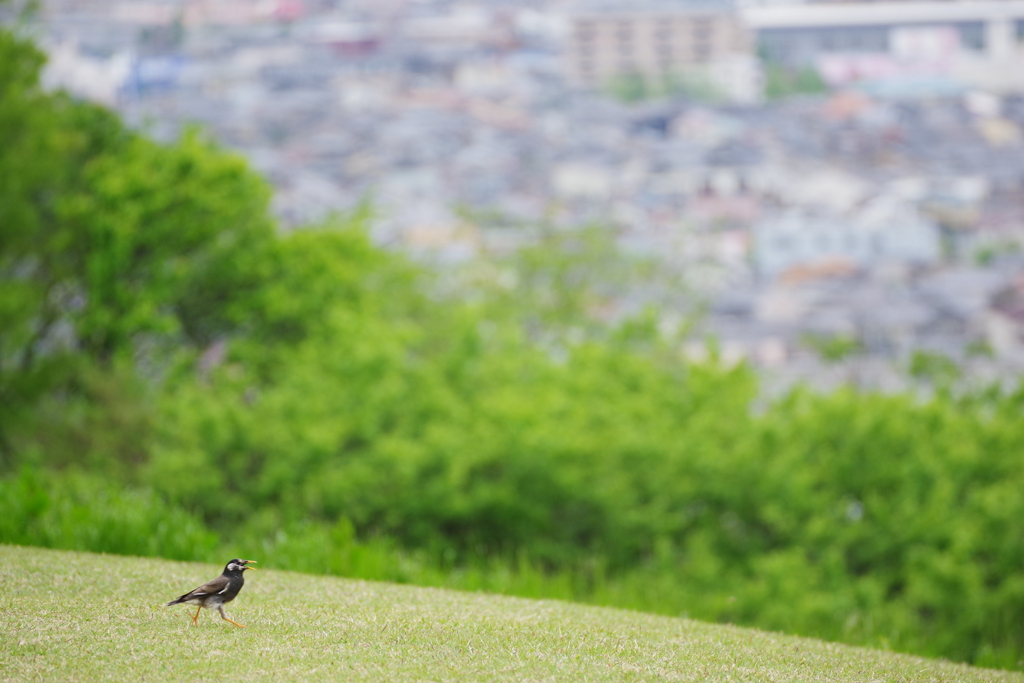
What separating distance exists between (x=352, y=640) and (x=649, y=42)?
417ft

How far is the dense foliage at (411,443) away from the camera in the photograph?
1315cm

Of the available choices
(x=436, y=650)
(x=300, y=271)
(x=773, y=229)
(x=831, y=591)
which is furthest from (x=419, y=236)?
(x=436, y=650)

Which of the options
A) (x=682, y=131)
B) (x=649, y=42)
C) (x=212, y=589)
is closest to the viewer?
(x=212, y=589)

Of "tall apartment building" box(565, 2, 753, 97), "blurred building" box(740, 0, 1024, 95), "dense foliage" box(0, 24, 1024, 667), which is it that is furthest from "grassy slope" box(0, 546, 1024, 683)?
"tall apartment building" box(565, 2, 753, 97)

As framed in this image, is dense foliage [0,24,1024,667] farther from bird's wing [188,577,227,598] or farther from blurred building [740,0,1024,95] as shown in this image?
blurred building [740,0,1024,95]

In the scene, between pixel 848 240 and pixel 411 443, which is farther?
pixel 848 240

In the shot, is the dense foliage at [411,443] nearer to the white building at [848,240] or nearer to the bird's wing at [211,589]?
the bird's wing at [211,589]

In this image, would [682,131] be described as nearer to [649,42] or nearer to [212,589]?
[649,42]

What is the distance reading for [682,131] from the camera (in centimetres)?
10194

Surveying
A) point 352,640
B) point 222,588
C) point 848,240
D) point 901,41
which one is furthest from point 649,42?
point 222,588

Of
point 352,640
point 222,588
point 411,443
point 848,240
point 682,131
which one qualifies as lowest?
point 848,240

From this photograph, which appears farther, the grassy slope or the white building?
the white building

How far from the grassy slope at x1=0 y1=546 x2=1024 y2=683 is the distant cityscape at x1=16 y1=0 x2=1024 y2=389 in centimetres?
2932

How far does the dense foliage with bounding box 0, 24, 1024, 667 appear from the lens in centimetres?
1315
